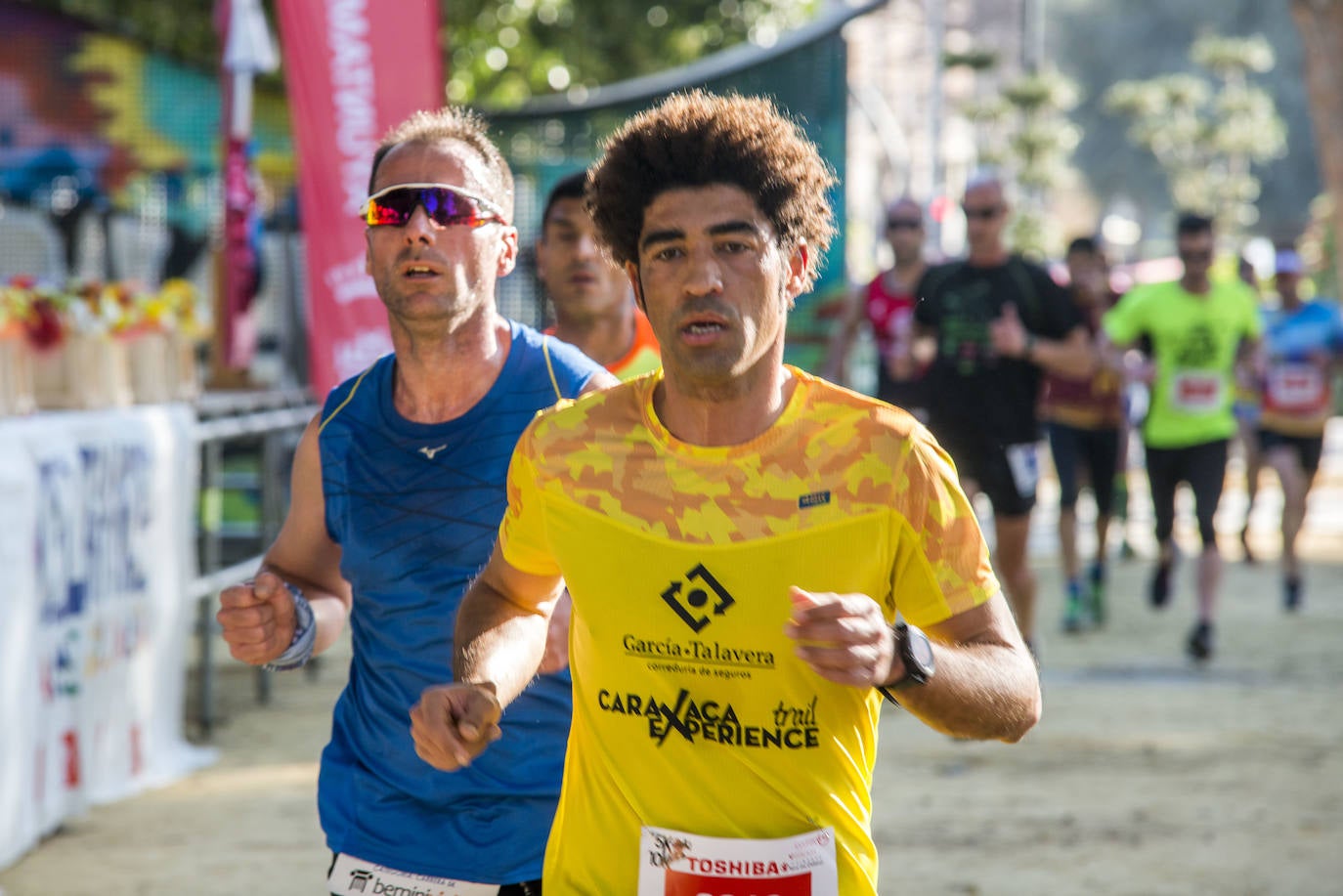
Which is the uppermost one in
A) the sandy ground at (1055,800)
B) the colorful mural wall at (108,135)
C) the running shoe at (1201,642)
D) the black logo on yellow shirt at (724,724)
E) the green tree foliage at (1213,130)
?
the green tree foliage at (1213,130)

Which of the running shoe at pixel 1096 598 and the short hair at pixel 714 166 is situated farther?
the running shoe at pixel 1096 598

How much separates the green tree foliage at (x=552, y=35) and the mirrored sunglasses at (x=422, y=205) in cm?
1209

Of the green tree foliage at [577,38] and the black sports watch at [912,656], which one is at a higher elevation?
the green tree foliage at [577,38]

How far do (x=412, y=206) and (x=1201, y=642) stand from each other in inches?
283

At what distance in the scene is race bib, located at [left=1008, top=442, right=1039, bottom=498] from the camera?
8.23 metres

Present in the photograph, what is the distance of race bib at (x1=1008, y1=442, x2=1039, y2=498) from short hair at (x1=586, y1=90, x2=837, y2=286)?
564cm

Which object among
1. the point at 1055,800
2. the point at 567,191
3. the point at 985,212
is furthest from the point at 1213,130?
the point at 567,191

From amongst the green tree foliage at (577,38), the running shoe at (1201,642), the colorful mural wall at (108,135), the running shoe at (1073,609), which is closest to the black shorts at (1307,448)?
the running shoe at (1073,609)

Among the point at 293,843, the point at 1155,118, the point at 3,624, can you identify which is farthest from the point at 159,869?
the point at 1155,118

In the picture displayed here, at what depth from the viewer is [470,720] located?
8.37 feet

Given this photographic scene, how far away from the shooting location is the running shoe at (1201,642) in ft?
31.6

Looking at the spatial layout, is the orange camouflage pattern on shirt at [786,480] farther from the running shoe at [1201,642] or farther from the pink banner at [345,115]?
the running shoe at [1201,642]

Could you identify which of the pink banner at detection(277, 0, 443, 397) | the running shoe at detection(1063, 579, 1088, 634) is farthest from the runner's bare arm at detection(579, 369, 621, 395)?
the running shoe at detection(1063, 579, 1088, 634)

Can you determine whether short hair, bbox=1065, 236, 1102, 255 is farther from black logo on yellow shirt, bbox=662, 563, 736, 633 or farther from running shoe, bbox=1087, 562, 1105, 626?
black logo on yellow shirt, bbox=662, 563, 736, 633
